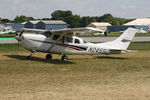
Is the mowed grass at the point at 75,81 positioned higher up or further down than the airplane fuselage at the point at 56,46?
further down

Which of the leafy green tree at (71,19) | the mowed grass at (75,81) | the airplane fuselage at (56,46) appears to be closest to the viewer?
the mowed grass at (75,81)

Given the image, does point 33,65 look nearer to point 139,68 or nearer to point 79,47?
point 79,47

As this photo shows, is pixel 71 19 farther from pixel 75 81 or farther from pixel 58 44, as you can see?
pixel 75 81

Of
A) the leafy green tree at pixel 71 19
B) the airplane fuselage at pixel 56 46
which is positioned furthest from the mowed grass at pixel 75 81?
the leafy green tree at pixel 71 19

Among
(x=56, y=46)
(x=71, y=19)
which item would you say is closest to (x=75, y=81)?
(x=56, y=46)

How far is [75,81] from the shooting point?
12.6 metres

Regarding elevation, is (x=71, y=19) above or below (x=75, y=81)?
above

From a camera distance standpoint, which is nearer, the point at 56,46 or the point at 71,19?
the point at 56,46

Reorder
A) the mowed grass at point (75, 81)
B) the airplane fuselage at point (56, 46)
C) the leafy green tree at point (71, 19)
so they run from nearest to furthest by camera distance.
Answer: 1. the mowed grass at point (75, 81)
2. the airplane fuselage at point (56, 46)
3. the leafy green tree at point (71, 19)

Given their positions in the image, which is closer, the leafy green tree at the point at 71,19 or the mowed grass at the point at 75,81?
the mowed grass at the point at 75,81

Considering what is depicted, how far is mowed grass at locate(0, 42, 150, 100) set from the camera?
993cm

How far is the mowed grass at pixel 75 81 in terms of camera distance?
9.93 m

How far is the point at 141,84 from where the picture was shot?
12.1 m

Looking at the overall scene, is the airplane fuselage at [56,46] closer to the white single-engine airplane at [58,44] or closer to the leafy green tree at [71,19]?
the white single-engine airplane at [58,44]
